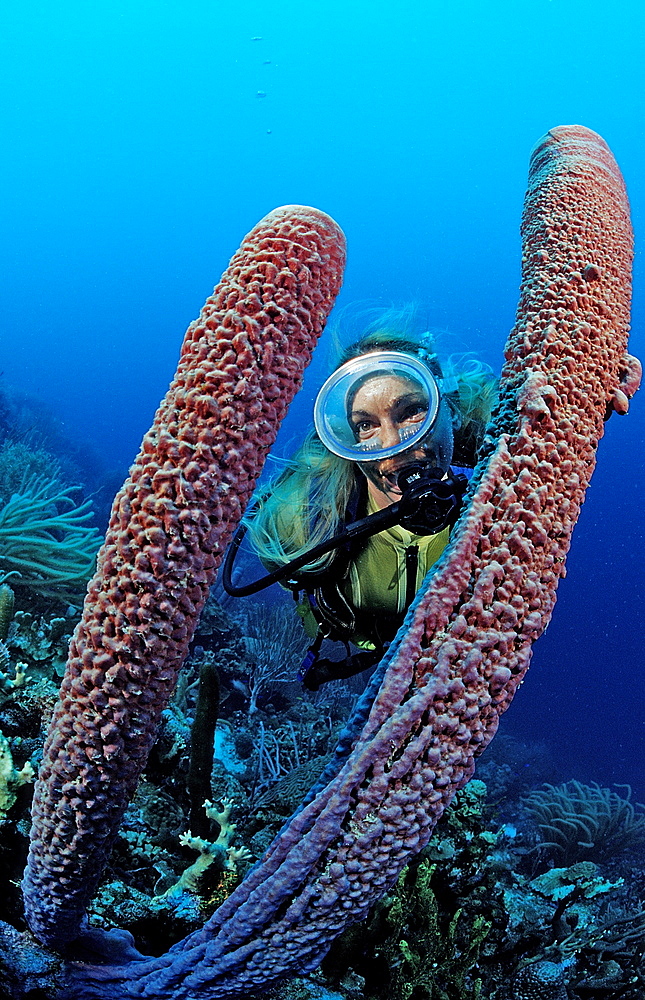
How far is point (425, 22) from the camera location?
204ft

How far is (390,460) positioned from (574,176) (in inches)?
48.7

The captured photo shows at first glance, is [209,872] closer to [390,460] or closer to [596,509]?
[390,460]

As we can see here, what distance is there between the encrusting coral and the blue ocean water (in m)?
50.0

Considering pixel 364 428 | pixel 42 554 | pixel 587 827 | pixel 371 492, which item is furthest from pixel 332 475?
pixel 587 827

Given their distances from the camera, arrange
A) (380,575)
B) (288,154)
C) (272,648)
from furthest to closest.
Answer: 1. (288,154)
2. (272,648)
3. (380,575)

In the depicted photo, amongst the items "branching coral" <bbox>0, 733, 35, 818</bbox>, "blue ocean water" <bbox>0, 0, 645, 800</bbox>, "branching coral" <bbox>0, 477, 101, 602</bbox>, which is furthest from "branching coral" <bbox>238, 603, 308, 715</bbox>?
"blue ocean water" <bbox>0, 0, 645, 800</bbox>

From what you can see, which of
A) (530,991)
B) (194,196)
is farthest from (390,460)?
(194,196)

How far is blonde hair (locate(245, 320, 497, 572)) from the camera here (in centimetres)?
277

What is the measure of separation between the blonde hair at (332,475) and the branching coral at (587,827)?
5.11 m

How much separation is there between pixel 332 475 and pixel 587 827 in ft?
19.5

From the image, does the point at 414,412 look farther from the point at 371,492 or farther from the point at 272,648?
the point at 272,648

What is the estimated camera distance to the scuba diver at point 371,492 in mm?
2199

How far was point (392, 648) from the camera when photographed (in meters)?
1.21

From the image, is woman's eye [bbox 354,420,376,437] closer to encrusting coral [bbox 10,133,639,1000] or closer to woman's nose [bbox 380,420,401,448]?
woman's nose [bbox 380,420,401,448]
